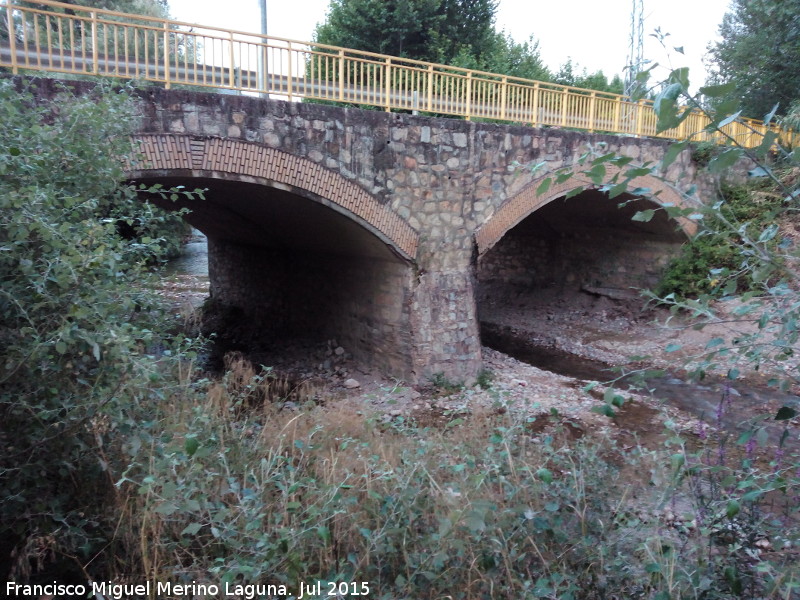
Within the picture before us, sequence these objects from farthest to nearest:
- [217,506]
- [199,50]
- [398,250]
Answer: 1. [398,250]
2. [199,50]
3. [217,506]

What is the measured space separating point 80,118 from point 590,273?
10674 millimetres

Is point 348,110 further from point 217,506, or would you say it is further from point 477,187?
point 217,506

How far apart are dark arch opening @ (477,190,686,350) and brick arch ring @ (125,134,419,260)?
4.50 meters

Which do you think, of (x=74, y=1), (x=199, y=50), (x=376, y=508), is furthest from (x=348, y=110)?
(x=74, y=1)

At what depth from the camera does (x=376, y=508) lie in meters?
2.51

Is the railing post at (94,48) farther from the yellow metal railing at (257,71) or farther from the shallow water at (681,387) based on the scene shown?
the shallow water at (681,387)

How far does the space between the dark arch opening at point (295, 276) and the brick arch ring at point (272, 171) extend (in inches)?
4.1

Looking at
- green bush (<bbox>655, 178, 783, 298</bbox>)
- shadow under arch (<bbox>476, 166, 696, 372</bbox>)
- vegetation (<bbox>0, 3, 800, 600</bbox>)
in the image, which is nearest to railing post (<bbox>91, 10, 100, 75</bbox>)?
vegetation (<bbox>0, 3, 800, 600</bbox>)

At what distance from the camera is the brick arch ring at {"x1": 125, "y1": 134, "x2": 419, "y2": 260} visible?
198 inches

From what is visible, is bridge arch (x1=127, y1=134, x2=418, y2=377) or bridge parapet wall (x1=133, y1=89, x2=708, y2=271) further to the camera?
bridge arch (x1=127, y1=134, x2=418, y2=377)

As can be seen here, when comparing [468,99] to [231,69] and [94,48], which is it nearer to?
[231,69]

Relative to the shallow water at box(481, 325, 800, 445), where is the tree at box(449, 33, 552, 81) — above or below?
above

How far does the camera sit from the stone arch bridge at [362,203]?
5375 mm

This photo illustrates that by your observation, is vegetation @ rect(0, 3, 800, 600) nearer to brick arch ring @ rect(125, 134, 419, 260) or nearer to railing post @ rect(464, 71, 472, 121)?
brick arch ring @ rect(125, 134, 419, 260)
